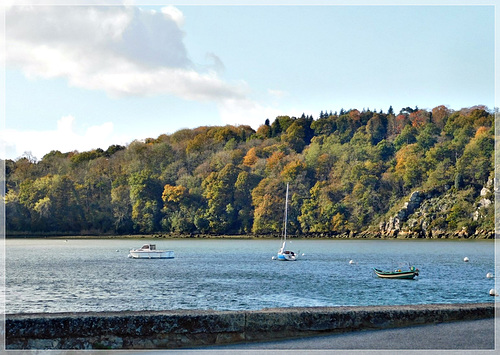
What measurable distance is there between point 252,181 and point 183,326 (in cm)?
16338

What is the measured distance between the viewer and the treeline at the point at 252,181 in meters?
164

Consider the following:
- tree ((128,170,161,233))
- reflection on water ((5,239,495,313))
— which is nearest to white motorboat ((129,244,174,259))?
reflection on water ((5,239,495,313))

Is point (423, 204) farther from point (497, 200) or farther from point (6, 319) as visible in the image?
point (6, 319)

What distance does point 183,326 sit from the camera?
825 cm


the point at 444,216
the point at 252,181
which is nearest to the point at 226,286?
the point at 444,216

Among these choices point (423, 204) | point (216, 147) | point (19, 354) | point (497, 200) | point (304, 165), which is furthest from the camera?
point (216, 147)

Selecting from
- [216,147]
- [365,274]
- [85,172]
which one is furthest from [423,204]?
[365,274]

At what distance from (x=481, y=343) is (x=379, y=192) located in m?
159

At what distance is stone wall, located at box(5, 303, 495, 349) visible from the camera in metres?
7.80

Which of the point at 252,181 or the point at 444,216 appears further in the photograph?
the point at 252,181

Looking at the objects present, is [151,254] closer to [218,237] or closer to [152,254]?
[152,254]

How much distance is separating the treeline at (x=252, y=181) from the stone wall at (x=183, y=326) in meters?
149

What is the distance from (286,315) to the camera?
343 inches

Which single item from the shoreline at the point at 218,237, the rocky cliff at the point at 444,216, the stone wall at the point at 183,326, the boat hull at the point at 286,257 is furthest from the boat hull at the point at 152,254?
the stone wall at the point at 183,326
